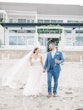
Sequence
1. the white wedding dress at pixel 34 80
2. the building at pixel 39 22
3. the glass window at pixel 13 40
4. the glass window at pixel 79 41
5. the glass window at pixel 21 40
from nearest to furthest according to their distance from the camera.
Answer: the white wedding dress at pixel 34 80 < the building at pixel 39 22 < the glass window at pixel 21 40 < the glass window at pixel 79 41 < the glass window at pixel 13 40

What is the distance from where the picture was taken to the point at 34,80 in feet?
28.4

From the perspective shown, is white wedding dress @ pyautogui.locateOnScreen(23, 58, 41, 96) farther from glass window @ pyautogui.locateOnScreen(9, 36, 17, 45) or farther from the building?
glass window @ pyautogui.locateOnScreen(9, 36, 17, 45)

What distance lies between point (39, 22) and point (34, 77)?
49.6 metres

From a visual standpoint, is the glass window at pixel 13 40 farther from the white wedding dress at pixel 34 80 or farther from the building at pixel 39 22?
the white wedding dress at pixel 34 80

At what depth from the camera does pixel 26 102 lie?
768cm

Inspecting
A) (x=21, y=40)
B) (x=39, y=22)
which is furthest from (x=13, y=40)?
(x=39, y=22)

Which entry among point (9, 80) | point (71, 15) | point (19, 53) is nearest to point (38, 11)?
point (71, 15)

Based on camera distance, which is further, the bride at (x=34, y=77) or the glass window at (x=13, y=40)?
the glass window at (x=13, y=40)

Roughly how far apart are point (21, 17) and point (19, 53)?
24.9 metres

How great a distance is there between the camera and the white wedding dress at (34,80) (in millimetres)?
8602

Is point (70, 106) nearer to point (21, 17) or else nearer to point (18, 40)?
point (18, 40)

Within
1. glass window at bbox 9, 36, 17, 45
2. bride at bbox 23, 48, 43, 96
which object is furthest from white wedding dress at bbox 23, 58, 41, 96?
glass window at bbox 9, 36, 17, 45

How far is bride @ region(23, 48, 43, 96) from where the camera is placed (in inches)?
339

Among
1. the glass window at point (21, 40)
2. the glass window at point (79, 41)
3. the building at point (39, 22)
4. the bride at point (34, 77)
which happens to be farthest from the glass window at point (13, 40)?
the bride at point (34, 77)
